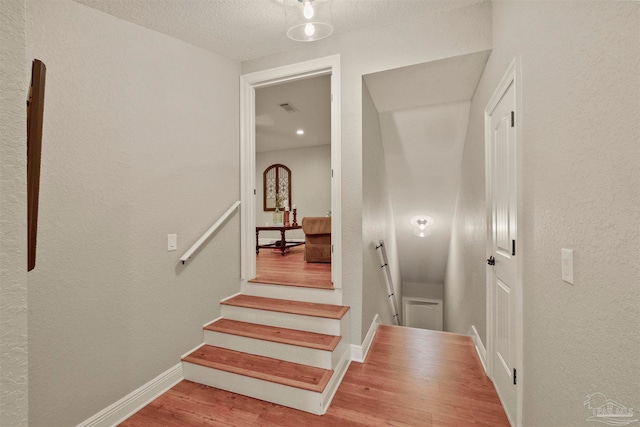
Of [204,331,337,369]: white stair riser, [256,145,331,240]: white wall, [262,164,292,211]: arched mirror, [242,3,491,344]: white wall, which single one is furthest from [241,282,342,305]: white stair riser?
[262,164,292,211]: arched mirror

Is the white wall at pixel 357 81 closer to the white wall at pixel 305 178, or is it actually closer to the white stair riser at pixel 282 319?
the white stair riser at pixel 282 319

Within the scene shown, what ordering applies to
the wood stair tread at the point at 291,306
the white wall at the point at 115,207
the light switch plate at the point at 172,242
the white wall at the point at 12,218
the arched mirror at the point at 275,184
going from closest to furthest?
1. the white wall at the point at 12,218
2. the white wall at the point at 115,207
3. the light switch plate at the point at 172,242
4. the wood stair tread at the point at 291,306
5. the arched mirror at the point at 275,184

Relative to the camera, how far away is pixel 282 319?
238 cm

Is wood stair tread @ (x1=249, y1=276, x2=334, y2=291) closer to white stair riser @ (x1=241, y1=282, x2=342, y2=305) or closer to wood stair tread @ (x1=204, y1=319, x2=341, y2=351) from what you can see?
white stair riser @ (x1=241, y1=282, x2=342, y2=305)

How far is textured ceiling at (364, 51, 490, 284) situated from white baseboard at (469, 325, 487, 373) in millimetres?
1837

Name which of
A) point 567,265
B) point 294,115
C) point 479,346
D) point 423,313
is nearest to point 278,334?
point 479,346

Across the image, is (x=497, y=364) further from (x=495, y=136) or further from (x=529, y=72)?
(x=529, y=72)

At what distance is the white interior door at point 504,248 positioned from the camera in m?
1.61

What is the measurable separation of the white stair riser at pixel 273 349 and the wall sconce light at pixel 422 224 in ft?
9.48

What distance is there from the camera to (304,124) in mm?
4875

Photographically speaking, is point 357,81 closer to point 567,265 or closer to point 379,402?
point 567,265

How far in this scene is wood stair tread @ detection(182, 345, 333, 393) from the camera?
1.88 metres

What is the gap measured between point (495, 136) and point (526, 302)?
1191 mm

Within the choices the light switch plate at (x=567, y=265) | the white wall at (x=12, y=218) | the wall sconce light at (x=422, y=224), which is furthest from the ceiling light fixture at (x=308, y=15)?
the wall sconce light at (x=422, y=224)
